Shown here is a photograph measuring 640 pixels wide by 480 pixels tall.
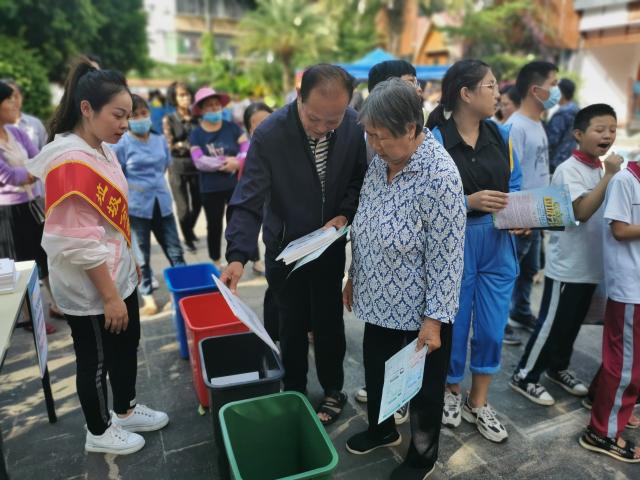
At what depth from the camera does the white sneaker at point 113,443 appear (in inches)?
97.1

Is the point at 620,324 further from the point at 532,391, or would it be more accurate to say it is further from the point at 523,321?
the point at 523,321

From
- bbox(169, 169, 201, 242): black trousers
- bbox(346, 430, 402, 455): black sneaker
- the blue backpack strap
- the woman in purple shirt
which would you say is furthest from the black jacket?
bbox(169, 169, 201, 242): black trousers

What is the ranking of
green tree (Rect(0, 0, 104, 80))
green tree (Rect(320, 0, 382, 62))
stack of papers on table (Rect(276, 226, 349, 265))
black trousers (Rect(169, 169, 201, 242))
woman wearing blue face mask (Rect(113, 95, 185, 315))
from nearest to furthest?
stack of papers on table (Rect(276, 226, 349, 265)), woman wearing blue face mask (Rect(113, 95, 185, 315)), black trousers (Rect(169, 169, 201, 242)), green tree (Rect(0, 0, 104, 80)), green tree (Rect(320, 0, 382, 62))

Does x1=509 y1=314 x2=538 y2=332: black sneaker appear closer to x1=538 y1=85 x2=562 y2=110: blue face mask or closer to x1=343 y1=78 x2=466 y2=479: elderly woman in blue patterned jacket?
x1=538 y1=85 x2=562 y2=110: blue face mask

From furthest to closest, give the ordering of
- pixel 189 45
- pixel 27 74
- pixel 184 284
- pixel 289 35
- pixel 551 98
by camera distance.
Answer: pixel 189 45 → pixel 289 35 → pixel 27 74 → pixel 184 284 → pixel 551 98

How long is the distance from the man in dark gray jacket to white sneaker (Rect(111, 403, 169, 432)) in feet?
2.75

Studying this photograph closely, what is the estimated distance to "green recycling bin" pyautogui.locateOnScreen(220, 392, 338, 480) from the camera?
6.40 ft

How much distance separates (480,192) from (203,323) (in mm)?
1875

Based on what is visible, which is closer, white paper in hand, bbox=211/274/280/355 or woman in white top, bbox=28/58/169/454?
white paper in hand, bbox=211/274/280/355

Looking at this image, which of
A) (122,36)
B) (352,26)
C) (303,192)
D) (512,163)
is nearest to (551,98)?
(512,163)

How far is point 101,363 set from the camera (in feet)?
7.65

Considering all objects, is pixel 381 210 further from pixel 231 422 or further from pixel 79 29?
pixel 79 29

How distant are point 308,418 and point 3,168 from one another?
9.63ft

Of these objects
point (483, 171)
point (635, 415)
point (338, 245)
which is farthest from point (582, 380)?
point (338, 245)
